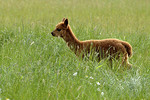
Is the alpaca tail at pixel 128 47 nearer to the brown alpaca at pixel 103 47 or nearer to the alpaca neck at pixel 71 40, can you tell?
the brown alpaca at pixel 103 47

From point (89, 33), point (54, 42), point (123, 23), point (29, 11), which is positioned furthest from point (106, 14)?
point (54, 42)

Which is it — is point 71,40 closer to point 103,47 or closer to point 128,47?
point 103,47

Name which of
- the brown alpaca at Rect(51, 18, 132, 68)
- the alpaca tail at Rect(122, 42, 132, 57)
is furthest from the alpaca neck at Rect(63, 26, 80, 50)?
the alpaca tail at Rect(122, 42, 132, 57)

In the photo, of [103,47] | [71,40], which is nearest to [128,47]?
[103,47]

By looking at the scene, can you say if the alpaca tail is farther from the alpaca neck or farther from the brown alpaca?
the alpaca neck

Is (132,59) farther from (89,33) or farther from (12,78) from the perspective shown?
(12,78)

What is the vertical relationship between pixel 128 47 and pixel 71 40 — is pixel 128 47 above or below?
below

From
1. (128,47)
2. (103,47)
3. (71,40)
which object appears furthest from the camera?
(71,40)

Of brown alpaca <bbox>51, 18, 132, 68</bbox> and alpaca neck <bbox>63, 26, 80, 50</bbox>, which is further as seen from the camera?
alpaca neck <bbox>63, 26, 80, 50</bbox>

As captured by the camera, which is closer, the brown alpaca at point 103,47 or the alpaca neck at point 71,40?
the brown alpaca at point 103,47

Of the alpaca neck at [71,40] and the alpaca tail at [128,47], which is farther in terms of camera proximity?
the alpaca neck at [71,40]

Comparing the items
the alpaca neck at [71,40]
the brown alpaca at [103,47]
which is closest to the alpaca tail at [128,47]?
the brown alpaca at [103,47]

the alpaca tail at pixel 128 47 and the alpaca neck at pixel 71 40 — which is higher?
the alpaca neck at pixel 71 40

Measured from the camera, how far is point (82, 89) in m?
4.31
